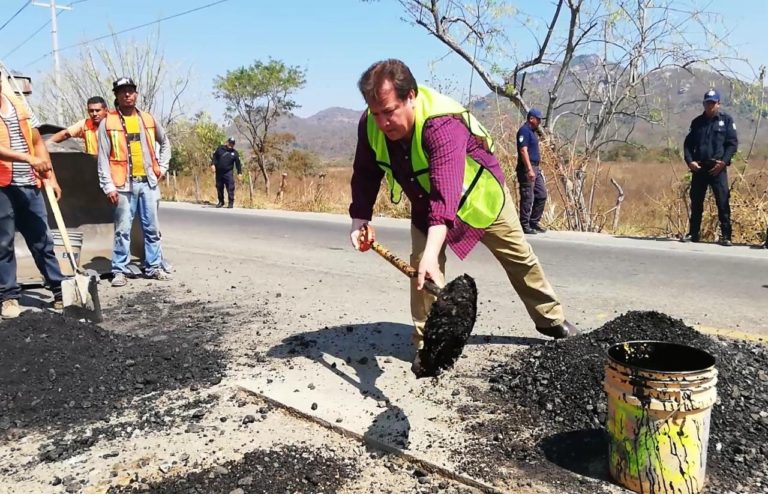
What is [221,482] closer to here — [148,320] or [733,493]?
[733,493]

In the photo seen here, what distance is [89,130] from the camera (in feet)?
23.5

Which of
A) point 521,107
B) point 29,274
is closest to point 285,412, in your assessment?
point 29,274

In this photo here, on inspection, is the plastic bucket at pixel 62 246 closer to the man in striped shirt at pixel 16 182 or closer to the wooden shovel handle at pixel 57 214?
the man in striped shirt at pixel 16 182

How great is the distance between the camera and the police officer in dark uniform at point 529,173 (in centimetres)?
1012

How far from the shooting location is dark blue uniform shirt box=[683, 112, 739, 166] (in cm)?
873

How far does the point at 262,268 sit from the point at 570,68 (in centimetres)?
844

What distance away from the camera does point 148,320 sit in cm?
538

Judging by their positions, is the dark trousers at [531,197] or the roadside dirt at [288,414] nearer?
the roadside dirt at [288,414]

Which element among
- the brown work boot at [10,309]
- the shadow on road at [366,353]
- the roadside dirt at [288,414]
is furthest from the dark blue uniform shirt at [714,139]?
the brown work boot at [10,309]

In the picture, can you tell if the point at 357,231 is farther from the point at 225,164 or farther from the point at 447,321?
the point at 225,164

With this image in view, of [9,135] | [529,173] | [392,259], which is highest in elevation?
[9,135]

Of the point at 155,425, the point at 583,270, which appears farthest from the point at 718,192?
the point at 155,425

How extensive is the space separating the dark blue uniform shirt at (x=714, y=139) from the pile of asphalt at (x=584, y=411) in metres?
5.47

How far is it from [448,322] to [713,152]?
739 centimetres
